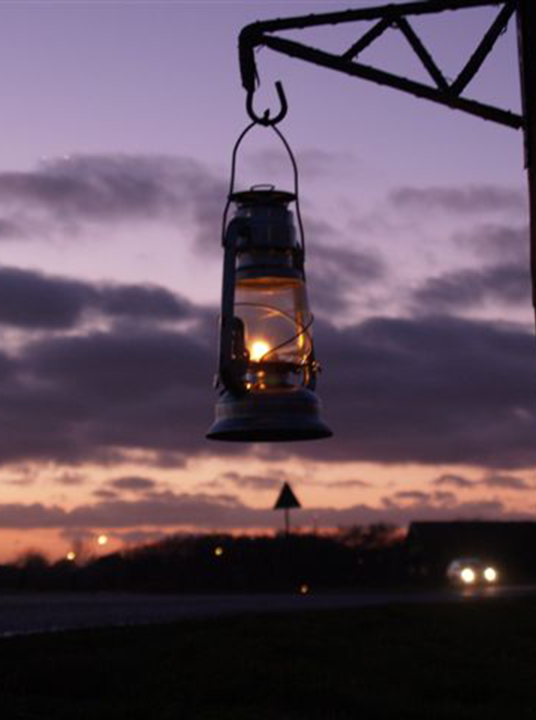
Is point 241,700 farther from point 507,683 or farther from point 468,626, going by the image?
point 468,626

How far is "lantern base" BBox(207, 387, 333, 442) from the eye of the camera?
198 inches

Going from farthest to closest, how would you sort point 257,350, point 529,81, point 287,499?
point 287,499, point 529,81, point 257,350

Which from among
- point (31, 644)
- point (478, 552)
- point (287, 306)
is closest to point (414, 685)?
point (31, 644)

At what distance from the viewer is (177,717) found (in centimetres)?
932

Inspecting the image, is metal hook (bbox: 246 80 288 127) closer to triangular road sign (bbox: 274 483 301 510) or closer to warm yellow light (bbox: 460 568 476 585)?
triangular road sign (bbox: 274 483 301 510)

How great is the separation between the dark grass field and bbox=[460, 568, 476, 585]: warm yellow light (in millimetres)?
45321

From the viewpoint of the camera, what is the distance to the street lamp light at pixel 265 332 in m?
5.06

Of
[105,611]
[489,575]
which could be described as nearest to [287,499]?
[105,611]

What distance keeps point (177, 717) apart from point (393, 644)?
5.86 metres

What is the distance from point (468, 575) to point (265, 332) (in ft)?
189

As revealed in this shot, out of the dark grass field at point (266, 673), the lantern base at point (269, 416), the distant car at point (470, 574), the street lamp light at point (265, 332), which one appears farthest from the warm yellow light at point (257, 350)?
the distant car at point (470, 574)

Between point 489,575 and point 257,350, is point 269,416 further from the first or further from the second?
point 489,575

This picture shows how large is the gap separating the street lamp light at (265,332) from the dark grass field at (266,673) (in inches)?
174

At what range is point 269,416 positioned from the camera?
16.5ft
